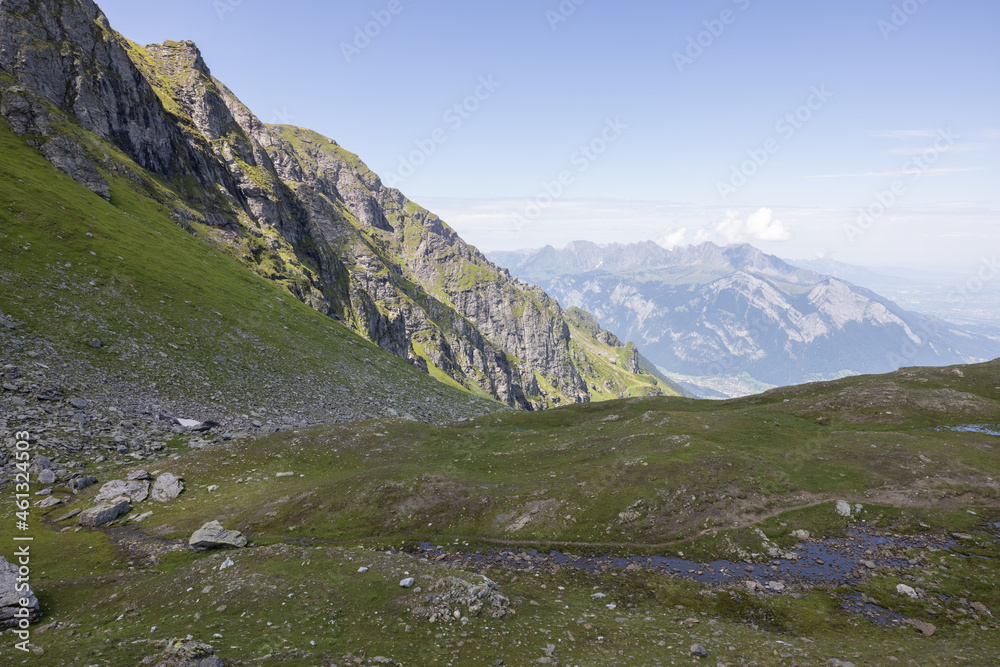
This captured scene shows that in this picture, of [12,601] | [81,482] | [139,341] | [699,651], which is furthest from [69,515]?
[699,651]

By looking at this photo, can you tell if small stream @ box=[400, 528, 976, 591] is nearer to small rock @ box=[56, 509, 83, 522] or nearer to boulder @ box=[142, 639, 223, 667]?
boulder @ box=[142, 639, 223, 667]

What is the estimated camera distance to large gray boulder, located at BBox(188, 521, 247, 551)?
96.4 ft

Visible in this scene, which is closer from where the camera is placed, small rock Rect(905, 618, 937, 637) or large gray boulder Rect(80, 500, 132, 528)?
small rock Rect(905, 618, 937, 637)

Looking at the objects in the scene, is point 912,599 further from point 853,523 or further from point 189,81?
point 189,81

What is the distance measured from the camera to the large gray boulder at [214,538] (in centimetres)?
2938

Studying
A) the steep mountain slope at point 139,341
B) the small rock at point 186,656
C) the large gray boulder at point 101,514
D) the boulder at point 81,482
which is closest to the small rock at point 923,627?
the small rock at point 186,656

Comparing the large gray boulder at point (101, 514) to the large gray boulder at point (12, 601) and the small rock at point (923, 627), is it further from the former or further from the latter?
the small rock at point (923, 627)

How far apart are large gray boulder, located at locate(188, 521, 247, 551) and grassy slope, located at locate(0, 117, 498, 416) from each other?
3112cm

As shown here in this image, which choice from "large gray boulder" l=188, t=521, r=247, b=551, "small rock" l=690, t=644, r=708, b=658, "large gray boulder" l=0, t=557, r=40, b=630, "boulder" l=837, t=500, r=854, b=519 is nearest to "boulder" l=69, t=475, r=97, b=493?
"large gray boulder" l=188, t=521, r=247, b=551

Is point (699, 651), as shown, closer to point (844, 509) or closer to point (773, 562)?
point (773, 562)

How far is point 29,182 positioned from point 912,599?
396 ft

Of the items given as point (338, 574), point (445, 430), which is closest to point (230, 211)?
point (445, 430)

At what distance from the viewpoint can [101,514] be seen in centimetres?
3225

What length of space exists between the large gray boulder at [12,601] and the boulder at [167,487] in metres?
15.7
